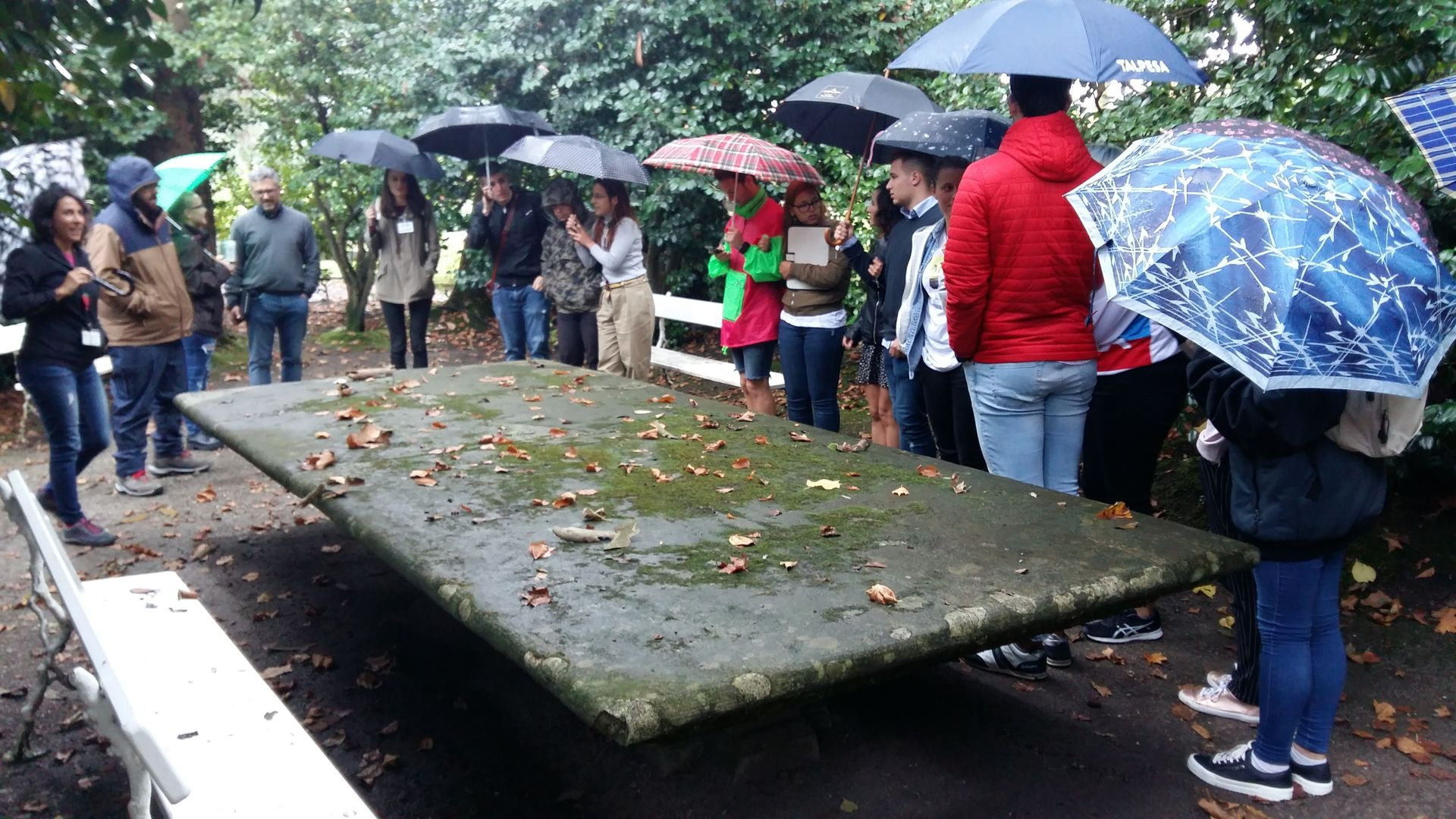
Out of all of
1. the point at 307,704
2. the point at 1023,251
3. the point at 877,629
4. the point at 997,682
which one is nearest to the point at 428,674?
the point at 307,704

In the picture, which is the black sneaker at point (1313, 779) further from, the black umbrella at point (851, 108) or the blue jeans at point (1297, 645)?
the black umbrella at point (851, 108)

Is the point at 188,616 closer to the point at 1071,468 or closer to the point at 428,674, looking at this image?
the point at 428,674

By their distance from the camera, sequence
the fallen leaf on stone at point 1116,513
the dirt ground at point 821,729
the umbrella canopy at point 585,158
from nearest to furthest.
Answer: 1. the fallen leaf on stone at point 1116,513
2. the dirt ground at point 821,729
3. the umbrella canopy at point 585,158

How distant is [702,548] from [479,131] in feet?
23.9

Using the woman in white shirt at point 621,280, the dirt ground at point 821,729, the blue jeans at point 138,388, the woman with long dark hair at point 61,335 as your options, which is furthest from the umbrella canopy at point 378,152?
the dirt ground at point 821,729

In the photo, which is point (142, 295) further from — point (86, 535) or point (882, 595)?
point (882, 595)

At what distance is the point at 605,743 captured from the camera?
12.8ft

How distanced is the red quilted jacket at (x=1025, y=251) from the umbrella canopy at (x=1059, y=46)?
21cm

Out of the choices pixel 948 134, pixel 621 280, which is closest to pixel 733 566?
pixel 948 134

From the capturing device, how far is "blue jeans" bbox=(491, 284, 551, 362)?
895 centimetres

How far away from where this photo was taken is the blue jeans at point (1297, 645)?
10.2 ft

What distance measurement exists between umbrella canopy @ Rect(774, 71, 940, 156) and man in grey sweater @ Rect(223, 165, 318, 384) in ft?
13.5

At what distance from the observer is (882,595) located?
265 centimetres

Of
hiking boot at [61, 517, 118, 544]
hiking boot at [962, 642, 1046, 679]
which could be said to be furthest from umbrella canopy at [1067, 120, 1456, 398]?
hiking boot at [61, 517, 118, 544]
